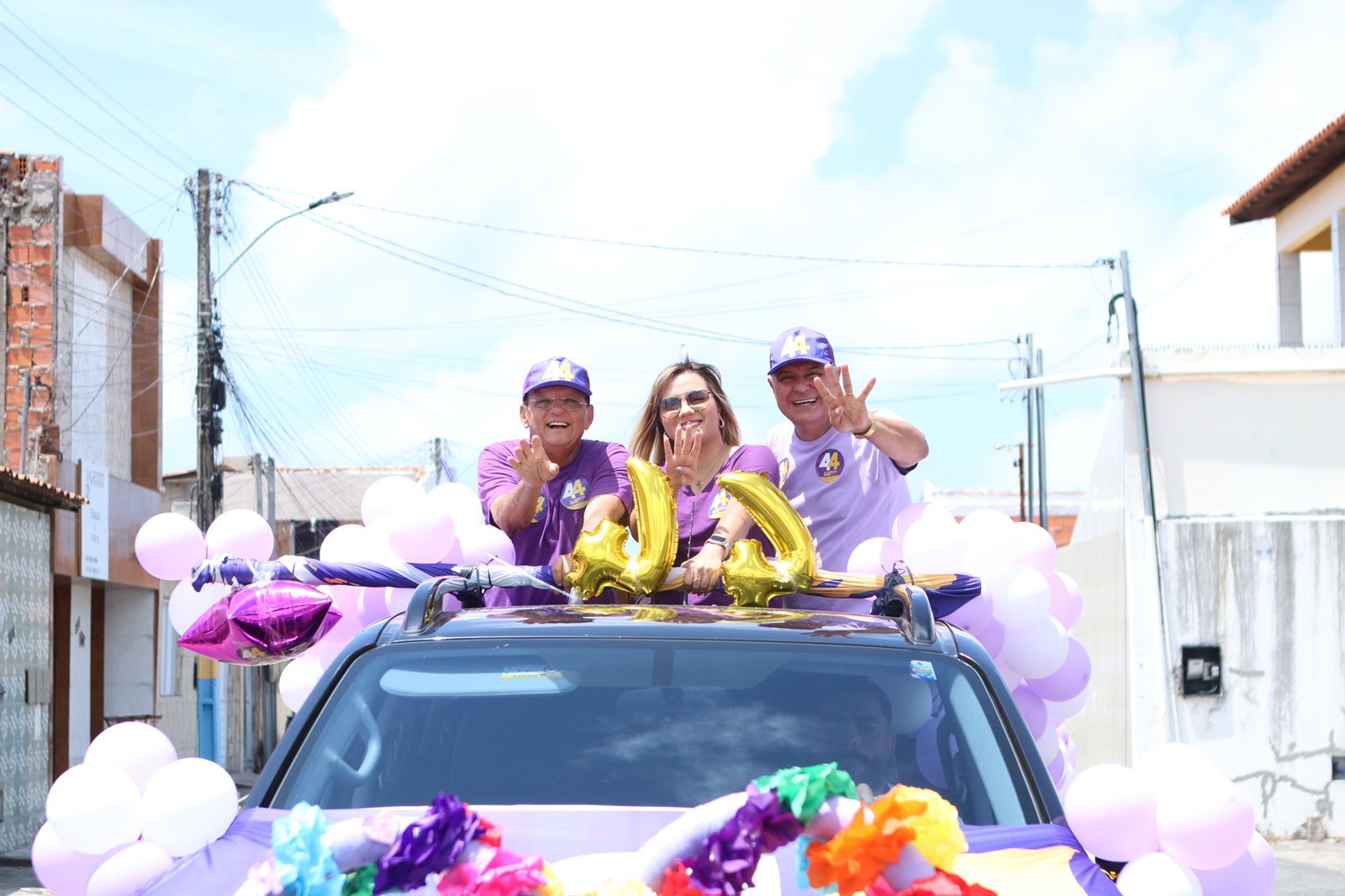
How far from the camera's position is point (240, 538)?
15.9 ft

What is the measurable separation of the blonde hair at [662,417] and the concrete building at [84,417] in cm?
1126

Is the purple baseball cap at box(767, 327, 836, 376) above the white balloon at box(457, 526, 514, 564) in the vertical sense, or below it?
above

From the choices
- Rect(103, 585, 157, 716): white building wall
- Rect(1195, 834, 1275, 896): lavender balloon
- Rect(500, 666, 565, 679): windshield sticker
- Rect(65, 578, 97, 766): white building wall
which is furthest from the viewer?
Rect(103, 585, 157, 716): white building wall

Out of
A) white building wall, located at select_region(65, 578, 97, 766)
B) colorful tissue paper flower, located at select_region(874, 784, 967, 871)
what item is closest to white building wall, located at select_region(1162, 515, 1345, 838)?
colorful tissue paper flower, located at select_region(874, 784, 967, 871)

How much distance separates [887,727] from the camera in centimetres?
303

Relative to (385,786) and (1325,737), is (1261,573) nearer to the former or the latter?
(1325,737)

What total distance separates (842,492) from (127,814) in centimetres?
260

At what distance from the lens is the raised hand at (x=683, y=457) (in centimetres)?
481

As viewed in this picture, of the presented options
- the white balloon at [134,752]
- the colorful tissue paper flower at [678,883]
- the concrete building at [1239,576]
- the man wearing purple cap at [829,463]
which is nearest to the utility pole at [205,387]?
the concrete building at [1239,576]

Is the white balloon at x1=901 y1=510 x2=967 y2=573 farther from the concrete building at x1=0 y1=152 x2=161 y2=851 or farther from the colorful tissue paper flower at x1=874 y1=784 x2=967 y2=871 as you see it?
the concrete building at x1=0 y1=152 x2=161 y2=851

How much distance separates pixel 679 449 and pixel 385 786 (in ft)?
6.89

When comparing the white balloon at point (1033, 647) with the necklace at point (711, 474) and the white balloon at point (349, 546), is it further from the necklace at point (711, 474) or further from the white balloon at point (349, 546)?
the white balloon at point (349, 546)

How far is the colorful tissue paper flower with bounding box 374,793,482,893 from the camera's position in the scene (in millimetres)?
2121

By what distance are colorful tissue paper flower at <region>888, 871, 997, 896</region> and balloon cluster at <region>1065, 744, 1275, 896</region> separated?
0.78 m
